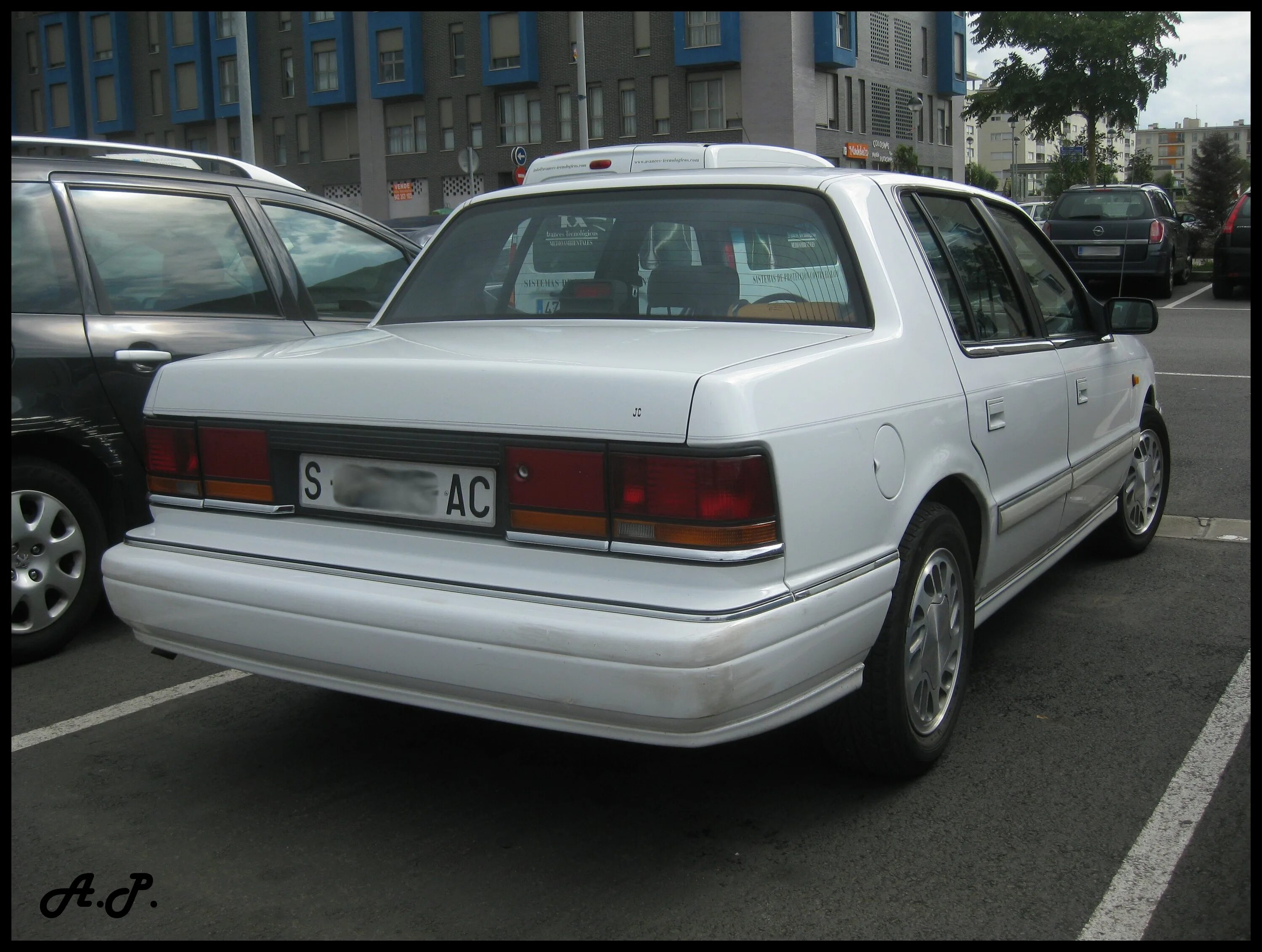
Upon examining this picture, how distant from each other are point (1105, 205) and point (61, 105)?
5660 cm

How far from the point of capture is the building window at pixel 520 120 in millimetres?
50594

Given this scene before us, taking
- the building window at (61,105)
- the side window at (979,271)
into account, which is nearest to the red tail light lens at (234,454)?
the side window at (979,271)

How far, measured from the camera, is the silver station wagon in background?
2.59m

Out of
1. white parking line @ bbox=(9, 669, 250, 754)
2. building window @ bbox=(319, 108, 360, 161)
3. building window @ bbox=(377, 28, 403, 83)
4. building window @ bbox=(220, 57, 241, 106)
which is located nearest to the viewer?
white parking line @ bbox=(9, 669, 250, 754)

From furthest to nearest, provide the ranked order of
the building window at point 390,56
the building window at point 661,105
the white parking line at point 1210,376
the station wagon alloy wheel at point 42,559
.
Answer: the building window at point 390,56
the building window at point 661,105
the white parking line at point 1210,376
the station wagon alloy wheel at point 42,559

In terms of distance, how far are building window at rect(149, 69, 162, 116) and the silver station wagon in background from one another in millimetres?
61539

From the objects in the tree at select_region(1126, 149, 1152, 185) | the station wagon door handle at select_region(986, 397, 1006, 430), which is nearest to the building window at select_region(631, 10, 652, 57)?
the tree at select_region(1126, 149, 1152, 185)

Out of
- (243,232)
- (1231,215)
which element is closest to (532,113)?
(1231,215)

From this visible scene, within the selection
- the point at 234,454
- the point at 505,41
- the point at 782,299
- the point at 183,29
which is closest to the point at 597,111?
the point at 505,41

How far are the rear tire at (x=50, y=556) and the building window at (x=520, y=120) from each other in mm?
47675

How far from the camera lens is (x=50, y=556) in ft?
14.7

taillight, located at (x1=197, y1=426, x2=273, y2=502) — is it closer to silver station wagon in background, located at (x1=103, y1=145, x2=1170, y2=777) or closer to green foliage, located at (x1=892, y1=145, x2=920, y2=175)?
silver station wagon in background, located at (x1=103, y1=145, x2=1170, y2=777)

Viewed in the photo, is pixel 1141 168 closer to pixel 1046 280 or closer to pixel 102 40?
pixel 102 40

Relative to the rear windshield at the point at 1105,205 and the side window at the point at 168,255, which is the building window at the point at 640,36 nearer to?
the rear windshield at the point at 1105,205
